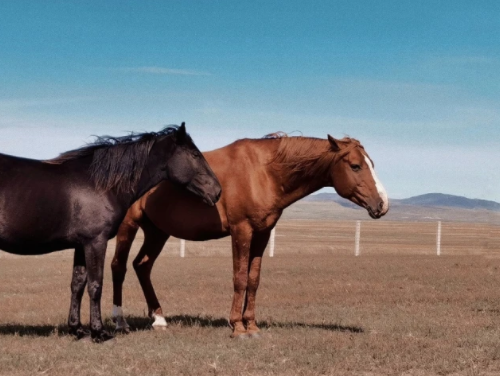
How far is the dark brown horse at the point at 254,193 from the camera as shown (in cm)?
839

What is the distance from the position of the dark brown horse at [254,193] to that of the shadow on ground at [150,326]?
2.68 ft

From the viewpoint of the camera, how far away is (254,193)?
8.53 meters

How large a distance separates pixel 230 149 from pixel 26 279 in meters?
11.6

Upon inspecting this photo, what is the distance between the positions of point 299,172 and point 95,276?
308 centimetres

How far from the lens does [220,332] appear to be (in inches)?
349

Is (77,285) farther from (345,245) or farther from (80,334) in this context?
(345,245)

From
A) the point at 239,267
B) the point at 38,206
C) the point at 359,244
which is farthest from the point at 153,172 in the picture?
the point at 359,244

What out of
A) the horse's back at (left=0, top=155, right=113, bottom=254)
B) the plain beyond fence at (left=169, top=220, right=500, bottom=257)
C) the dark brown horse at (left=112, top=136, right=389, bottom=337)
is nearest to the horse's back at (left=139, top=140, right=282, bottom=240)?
the dark brown horse at (left=112, top=136, right=389, bottom=337)

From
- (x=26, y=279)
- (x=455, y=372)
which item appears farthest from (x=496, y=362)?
(x=26, y=279)

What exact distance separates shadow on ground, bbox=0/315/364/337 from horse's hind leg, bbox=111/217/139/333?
0.81 feet

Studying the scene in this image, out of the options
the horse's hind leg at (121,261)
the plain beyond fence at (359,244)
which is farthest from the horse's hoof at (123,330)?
the plain beyond fence at (359,244)

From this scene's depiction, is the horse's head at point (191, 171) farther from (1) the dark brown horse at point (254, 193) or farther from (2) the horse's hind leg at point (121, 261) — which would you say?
(2) the horse's hind leg at point (121, 261)

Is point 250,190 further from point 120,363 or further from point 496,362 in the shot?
point 496,362

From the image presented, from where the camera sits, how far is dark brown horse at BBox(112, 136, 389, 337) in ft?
27.5
